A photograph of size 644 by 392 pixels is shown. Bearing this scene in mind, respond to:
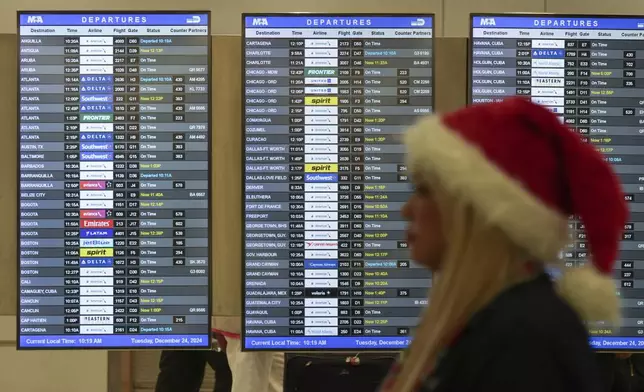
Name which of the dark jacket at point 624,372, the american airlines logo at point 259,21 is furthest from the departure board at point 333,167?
the dark jacket at point 624,372

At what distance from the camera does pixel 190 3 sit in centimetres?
328

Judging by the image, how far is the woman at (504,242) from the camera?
104 centimetres

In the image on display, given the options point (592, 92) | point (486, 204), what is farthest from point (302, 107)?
point (486, 204)

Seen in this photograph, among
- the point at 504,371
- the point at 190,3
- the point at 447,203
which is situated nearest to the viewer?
the point at 504,371

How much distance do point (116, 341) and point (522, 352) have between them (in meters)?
1.59

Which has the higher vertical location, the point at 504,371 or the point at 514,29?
the point at 514,29

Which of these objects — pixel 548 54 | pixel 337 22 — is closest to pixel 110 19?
pixel 337 22

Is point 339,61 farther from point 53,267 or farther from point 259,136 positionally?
point 53,267

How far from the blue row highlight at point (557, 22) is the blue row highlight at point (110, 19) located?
3.24 ft

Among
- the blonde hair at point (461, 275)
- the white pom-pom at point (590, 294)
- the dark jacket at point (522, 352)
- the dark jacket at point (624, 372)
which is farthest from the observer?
the dark jacket at point (624, 372)

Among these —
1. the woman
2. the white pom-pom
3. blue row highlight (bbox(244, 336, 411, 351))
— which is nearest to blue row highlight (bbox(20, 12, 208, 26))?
blue row highlight (bbox(244, 336, 411, 351))

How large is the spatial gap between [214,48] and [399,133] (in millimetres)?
737

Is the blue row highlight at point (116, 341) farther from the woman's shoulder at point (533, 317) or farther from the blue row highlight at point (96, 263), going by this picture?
the woman's shoulder at point (533, 317)

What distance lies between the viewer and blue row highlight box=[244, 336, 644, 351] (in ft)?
7.26
